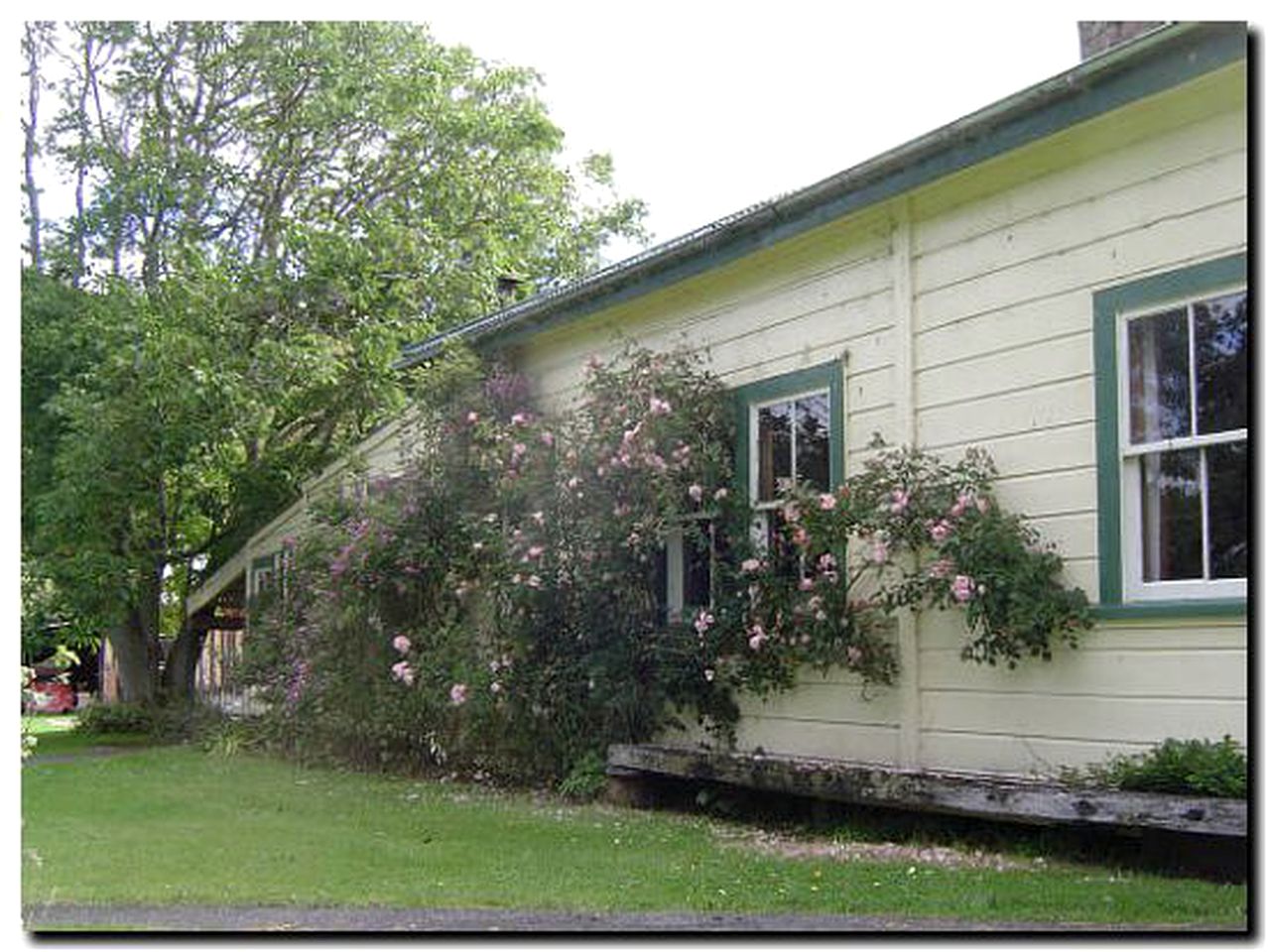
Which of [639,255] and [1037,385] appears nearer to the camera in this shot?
[1037,385]

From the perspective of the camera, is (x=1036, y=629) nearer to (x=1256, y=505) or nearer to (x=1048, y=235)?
(x=1256, y=505)

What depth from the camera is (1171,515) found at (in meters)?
6.52

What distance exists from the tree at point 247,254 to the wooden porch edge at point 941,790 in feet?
22.8

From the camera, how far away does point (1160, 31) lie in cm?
623

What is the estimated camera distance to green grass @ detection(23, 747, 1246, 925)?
5.82 metres

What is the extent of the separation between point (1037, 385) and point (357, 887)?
3990 millimetres

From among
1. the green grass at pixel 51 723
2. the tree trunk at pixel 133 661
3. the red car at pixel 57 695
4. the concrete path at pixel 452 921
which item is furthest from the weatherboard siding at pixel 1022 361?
the red car at pixel 57 695

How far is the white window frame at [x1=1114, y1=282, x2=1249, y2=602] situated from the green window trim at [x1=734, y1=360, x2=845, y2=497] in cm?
200

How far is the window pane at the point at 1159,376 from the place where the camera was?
6.50m

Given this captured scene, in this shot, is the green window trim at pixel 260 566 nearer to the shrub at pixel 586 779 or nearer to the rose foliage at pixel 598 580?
the rose foliage at pixel 598 580

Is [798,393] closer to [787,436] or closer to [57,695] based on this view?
[787,436]

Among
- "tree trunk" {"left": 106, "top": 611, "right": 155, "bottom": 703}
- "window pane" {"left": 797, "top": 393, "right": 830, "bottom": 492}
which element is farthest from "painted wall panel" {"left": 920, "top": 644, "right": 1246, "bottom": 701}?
"tree trunk" {"left": 106, "top": 611, "right": 155, "bottom": 703}

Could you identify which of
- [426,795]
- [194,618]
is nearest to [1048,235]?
[426,795]

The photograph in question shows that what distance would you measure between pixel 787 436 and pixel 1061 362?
2256 mm
